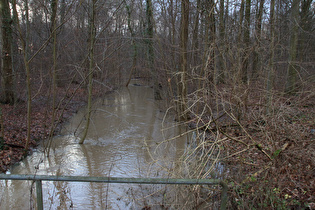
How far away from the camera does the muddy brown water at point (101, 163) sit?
17.4 ft

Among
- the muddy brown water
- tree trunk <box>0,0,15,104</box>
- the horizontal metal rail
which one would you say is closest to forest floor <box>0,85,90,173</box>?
the muddy brown water

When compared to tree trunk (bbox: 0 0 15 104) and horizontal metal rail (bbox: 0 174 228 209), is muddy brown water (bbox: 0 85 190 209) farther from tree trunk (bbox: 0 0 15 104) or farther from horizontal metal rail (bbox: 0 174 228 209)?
tree trunk (bbox: 0 0 15 104)

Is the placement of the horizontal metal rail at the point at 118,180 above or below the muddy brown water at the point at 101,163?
above

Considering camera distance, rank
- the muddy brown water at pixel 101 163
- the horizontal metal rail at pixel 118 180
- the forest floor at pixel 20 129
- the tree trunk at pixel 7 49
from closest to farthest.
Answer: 1. the horizontal metal rail at pixel 118 180
2. the muddy brown water at pixel 101 163
3. the forest floor at pixel 20 129
4. the tree trunk at pixel 7 49

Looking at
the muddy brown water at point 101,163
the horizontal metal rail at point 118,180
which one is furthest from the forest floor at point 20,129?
the horizontal metal rail at point 118,180

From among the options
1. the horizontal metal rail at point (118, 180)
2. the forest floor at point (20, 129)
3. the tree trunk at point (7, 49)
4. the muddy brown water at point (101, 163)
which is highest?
the tree trunk at point (7, 49)

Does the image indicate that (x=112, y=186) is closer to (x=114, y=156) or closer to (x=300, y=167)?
(x=114, y=156)

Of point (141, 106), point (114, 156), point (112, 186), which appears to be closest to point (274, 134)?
point (112, 186)

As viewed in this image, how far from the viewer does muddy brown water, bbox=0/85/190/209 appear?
530cm

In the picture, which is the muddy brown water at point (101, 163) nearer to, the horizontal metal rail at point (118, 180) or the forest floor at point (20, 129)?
the forest floor at point (20, 129)

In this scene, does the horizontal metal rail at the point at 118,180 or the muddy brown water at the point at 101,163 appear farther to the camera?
the muddy brown water at the point at 101,163

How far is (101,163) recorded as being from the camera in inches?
301

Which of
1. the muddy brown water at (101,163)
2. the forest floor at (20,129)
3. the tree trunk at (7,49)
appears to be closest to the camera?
the muddy brown water at (101,163)

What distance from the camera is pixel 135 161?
776 cm
